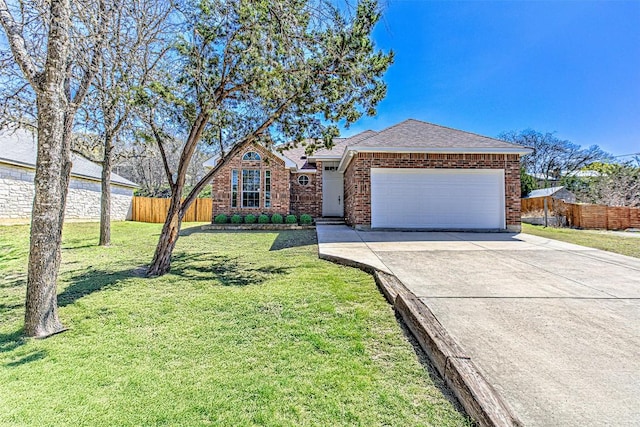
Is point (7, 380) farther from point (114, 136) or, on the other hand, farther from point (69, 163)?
point (114, 136)

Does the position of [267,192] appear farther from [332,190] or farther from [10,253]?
[10,253]

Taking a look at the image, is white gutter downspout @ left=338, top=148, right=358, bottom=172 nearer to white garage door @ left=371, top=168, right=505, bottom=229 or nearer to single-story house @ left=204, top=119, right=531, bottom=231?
single-story house @ left=204, top=119, right=531, bottom=231

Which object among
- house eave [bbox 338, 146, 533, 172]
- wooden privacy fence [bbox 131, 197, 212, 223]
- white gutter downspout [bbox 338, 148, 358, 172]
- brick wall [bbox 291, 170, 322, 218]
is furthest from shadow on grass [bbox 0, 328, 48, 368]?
wooden privacy fence [bbox 131, 197, 212, 223]

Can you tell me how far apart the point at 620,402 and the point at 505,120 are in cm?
3690

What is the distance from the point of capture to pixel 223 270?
19.4ft

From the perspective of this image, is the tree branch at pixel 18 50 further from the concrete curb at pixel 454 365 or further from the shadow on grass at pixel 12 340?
the concrete curb at pixel 454 365

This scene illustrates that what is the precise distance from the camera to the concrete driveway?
196cm

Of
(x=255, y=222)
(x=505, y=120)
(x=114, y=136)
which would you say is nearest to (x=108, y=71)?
(x=114, y=136)

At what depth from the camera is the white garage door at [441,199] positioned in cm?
1042

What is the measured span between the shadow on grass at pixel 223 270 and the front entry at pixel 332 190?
27.9 ft

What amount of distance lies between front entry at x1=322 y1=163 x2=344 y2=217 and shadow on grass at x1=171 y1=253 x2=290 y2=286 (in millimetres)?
8495

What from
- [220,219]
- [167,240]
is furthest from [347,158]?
[167,240]

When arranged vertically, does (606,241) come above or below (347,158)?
below

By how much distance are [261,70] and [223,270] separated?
12.8 ft
